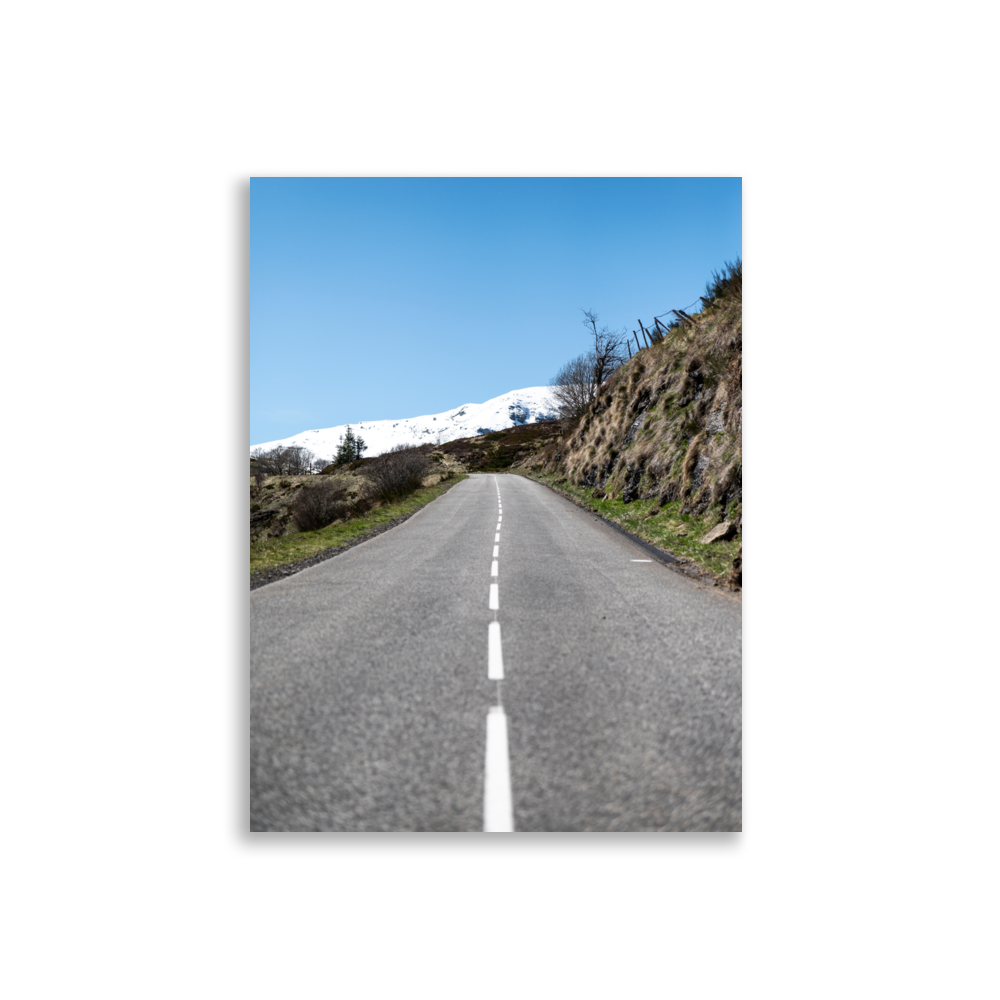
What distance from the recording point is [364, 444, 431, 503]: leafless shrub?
25047 millimetres

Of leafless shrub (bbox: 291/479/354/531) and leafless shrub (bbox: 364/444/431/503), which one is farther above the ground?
leafless shrub (bbox: 364/444/431/503)

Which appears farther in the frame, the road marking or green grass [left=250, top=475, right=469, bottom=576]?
green grass [left=250, top=475, right=469, bottom=576]

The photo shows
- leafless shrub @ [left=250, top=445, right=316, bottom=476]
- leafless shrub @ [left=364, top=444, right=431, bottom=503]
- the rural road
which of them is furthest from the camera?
leafless shrub @ [left=250, top=445, right=316, bottom=476]

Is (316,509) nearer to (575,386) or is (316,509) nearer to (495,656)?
(495,656)

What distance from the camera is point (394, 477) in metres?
27.1

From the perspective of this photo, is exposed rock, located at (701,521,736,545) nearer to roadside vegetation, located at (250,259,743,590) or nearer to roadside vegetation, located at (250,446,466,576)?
roadside vegetation, located at (250,259,743,590)

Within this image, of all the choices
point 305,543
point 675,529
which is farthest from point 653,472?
point 305,543

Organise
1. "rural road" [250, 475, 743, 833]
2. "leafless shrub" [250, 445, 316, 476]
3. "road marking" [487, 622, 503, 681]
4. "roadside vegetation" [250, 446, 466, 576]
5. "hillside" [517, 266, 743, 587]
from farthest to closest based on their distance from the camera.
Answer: "leafless shrub" [250, 445, 316, 476], "roadside vegetation" [250, 446, 466, 576], "hillside" [517, 266, 743, 587], "road marking" [487, 622, 503, 681], "rural road" [250, 475, 743, 833]

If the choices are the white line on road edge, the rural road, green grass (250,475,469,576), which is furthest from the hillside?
green grass (250,475,469,576)
